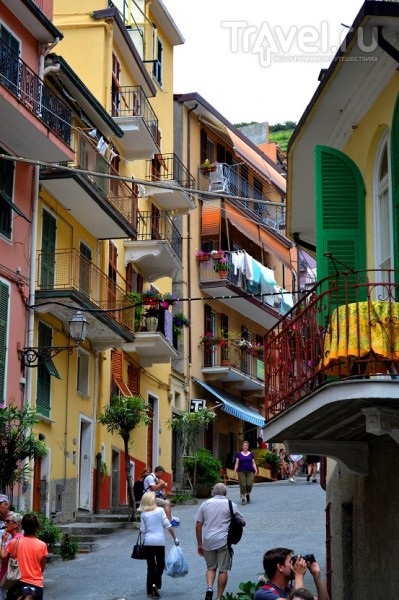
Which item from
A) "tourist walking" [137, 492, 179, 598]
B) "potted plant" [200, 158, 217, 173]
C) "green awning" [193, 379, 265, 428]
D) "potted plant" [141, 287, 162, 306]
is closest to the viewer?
"tourist walking" [137, 492, 179, 598]

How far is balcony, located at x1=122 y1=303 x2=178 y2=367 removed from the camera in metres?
35.5

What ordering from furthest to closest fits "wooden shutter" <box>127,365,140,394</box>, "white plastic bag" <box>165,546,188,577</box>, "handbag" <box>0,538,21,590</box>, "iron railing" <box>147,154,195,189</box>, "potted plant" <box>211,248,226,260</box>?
1. "potted plant" <box>211,248,226,260</box>
2. "iron railing" <box>147,154,195,189</box>
3. "wooden shutter" <box>127,365,140,394</box>
4. "white plastic bag" <box>165,546,188,577</box>
5. "handbag" <box>0,538,21,590</box>

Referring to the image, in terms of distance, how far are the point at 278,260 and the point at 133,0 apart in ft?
60.9

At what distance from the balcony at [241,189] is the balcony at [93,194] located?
10198 mm

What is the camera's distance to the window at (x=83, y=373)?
3122 cm

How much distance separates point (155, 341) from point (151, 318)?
71 cm

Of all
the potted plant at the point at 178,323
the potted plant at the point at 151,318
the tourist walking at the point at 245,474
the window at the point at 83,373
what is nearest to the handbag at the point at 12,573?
the window at the point at 83,373

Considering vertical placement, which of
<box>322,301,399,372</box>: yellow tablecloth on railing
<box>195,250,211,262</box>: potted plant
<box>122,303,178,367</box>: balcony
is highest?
<box>195,250,211,262</box>: potted plant

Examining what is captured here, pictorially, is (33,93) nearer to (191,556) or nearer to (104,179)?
(104,179)

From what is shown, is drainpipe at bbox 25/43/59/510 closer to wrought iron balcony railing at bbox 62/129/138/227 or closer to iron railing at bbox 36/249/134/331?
iron railing at bbox 36/249/134/331

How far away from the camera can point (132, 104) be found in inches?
1448

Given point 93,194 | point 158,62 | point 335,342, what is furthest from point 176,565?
point 158,62

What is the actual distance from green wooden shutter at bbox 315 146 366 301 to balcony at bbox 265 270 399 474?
302 mm

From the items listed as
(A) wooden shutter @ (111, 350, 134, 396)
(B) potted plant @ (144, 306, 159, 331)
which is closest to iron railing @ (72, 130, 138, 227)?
(B) potted plant @ (144, 306, 159, 331)
